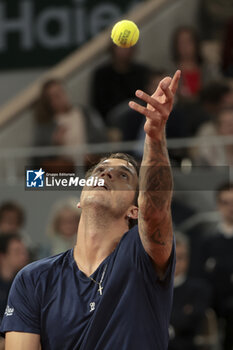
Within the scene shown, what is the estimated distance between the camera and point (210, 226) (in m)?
8.13

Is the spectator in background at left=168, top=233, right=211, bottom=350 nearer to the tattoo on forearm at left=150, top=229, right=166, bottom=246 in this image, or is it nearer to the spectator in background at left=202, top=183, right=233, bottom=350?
the spectator in background at left=202, top=183, right=233, bottom=350

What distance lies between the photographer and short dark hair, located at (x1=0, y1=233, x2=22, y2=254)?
7.24 meters

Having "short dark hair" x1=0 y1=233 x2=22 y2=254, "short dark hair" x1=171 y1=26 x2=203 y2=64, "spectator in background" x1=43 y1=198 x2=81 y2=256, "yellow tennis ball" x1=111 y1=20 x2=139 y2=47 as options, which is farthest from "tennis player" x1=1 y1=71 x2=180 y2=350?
"short dark hair" x1=171 y1=26 x2=203 y2=64

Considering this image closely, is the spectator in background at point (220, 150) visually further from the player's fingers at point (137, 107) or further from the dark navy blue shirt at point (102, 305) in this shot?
the player's fingers at point (137, 107)

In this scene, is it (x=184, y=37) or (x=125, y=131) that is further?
(x=184, y=37)

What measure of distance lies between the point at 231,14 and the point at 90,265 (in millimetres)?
6946

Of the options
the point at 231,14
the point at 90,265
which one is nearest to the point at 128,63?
the point at 231,14

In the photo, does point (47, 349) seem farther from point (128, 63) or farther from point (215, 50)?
point (215, 50)

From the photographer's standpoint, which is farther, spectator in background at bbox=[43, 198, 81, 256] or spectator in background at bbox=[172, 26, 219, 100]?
spectator in background at bbox=[172, 26, 219, 100]

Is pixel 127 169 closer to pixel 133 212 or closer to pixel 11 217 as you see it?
pixel 133 212

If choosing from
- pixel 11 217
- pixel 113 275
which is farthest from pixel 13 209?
pixel 113 275

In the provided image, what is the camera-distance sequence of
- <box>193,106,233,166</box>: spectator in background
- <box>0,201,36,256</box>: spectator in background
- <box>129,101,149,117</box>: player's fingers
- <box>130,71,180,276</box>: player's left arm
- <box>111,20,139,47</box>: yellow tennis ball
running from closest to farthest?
<box>129,101,149,117</box>: player's fingers → <box>130,71,180,276</box>: player's left arm → <box>111,20,139,47</box>: yellow tennis ball → <box>0,201,36,256</box>: spectator in background → <box>193,106,233,166</box>: spectator in background

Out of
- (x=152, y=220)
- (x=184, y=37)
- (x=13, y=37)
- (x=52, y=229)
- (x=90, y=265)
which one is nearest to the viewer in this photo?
(x=152, y=220)

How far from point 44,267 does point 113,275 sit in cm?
36
